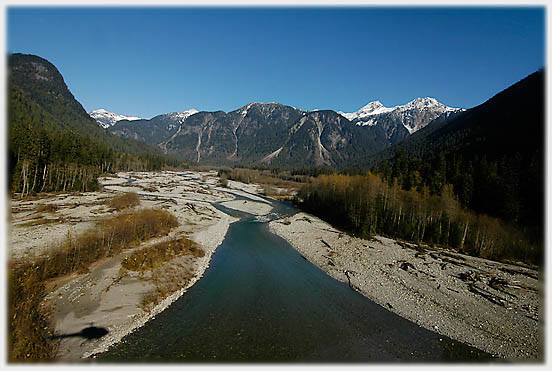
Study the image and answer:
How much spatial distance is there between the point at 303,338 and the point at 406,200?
19816 millimetres

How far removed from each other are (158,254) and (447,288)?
622 inches

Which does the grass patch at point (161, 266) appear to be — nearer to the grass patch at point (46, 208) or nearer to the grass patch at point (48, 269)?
the grass patch at point (48, 269)

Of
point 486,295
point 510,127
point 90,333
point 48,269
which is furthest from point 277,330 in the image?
point 510,127

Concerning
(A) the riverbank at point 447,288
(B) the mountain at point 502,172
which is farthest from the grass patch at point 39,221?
(B) the mountain at point 502,172

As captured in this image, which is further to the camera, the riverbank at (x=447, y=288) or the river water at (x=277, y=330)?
the riverbank at (x=447, y=288)

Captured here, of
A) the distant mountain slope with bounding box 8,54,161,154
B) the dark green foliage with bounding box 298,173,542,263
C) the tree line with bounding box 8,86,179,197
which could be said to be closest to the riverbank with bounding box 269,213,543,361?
the dark green foliage with bounding box 298,173,542,263

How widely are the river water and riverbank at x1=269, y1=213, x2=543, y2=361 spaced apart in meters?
0.98

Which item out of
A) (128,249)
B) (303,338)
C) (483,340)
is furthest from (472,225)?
(128,249)

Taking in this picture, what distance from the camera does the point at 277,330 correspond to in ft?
30.6

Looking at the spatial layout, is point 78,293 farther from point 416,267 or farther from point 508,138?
point 508,138

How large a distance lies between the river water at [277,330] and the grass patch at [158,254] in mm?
2856

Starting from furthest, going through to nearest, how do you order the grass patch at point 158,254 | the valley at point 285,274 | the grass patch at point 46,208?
the grass patch at point 46,208
the grass patch at point 158,254
the valley at point 285,274

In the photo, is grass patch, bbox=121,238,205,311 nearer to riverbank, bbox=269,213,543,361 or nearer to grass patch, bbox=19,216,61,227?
riverbank, bbox=269,213,543,361

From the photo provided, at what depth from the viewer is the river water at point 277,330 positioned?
7992 mm
